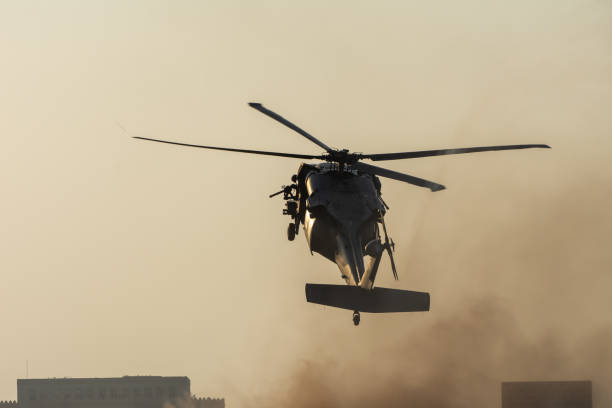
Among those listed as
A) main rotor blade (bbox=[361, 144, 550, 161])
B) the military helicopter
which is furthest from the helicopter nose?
main rotor blade (bbox=[361, 144, 550, 161])

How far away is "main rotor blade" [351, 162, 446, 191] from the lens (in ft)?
279

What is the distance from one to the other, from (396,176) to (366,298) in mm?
9195

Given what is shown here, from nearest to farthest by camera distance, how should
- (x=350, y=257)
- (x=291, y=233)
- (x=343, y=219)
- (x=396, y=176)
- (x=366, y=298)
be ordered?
(x=366, y=298)
(x=350, y=257)
(x=343, y=219)
(x=396, y=176)
(x=291, y=233)

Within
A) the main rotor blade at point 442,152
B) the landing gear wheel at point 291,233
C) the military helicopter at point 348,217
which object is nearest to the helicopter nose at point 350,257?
the military helicopter at point 348,217

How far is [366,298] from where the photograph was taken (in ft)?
264

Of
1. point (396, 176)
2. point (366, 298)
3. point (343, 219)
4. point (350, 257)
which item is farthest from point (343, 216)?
point (366, 298)

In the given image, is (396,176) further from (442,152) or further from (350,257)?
(350,257)

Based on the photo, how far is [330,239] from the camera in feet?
278

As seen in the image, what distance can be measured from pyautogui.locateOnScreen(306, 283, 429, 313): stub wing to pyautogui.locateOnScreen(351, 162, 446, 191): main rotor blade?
689 cm

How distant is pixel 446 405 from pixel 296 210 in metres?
87.2

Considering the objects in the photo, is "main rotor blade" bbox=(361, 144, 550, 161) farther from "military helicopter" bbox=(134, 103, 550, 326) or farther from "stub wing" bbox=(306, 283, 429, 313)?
"stub wing" bbox=(306, 283, 429, 313)

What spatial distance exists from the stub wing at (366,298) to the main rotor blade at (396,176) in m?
6.89

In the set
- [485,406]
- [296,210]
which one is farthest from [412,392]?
[296,210]

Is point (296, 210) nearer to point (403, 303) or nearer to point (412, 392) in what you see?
point (403, 303)
